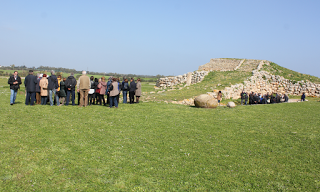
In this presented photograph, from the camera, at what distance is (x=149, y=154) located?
7.83 metres

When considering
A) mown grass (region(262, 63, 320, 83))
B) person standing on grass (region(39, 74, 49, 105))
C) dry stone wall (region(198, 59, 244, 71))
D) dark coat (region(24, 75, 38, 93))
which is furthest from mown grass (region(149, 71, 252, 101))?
dark coat (region(24, 75, 38, 93))

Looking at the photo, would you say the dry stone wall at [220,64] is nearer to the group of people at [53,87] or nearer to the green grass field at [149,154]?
the group of people at [53,87]

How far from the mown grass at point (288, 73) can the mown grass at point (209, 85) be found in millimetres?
6215

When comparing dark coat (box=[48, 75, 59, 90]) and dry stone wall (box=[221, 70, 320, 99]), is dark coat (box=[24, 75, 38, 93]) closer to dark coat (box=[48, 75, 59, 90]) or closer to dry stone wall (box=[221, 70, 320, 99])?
dark coat (box=[48, 75, 59, 90])

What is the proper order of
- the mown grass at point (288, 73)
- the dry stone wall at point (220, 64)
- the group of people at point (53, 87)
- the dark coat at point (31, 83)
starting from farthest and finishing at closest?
the dry stone wall at point (220, 64), the mown grass at point (288, 73), the group of people at point (53, 87), the dark coat at point (31, 83)

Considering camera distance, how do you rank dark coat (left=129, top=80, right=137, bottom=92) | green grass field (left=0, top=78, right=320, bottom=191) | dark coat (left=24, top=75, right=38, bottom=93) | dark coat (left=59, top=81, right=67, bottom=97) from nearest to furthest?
green grass field (left=0, top=78, right=320, bottom=191), dark coat (left=24, top=75, right=38, bottom=93), dark coat (left=59, top=81, right=67, bottom=97), dark coat (left=129, top=80, right=137, bottom=92)

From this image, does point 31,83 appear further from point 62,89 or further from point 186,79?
point 186,79

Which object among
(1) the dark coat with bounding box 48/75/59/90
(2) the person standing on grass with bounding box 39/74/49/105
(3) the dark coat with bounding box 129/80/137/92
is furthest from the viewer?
(3) the dark coat with bounding box 129/80/137/92

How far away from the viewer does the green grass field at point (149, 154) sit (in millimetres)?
5926

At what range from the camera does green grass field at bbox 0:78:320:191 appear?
5.93 metres

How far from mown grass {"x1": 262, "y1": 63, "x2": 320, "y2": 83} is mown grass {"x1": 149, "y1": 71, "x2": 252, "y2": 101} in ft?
20.4

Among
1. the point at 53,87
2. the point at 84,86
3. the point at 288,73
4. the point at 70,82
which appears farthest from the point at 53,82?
the point at 288,73

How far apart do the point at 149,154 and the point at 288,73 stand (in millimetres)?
41168

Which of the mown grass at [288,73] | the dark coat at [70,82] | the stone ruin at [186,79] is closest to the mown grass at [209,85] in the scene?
the stone ruin at [186,79]
